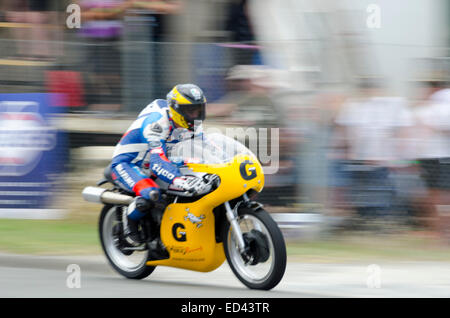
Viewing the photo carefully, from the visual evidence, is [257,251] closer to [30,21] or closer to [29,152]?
[29,152]

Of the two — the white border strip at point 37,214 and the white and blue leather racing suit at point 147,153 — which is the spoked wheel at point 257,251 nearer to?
the white and blue leather racing suit at point 147,153

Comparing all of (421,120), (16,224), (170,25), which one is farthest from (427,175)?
(16,224)

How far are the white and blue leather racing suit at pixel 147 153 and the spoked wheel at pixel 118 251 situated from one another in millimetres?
442

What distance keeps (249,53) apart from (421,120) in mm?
2097

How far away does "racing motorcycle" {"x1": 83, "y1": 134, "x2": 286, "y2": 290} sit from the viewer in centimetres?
720

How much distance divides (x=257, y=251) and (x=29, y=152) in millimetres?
4633

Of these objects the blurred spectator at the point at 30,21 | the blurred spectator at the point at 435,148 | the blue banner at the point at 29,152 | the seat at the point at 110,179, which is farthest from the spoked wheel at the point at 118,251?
the blurred spectator at the point at 30,21

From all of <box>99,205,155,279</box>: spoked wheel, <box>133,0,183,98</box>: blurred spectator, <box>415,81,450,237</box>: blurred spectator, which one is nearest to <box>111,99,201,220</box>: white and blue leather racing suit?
<box>99,205,155,279</box>: spoked wheel

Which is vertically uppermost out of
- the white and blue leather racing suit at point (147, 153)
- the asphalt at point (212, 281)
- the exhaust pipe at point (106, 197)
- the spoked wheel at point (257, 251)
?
Answer: the white and blue leather racing suit at point (147, 153)

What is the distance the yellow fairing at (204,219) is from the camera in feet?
23.9

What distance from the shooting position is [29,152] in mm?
10859
